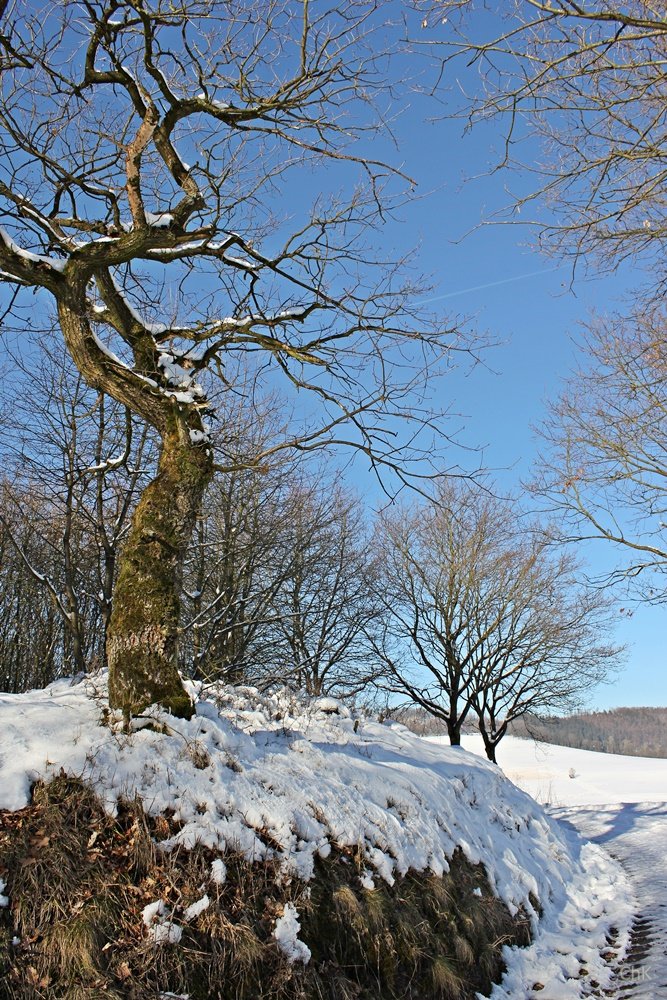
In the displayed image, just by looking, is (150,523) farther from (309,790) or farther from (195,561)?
(195,561)

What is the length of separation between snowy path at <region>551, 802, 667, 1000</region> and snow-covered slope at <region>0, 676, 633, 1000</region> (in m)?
0.27

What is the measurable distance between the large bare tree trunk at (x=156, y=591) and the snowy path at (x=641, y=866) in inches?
172

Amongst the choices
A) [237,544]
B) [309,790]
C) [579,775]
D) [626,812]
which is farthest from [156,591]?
[579,775]

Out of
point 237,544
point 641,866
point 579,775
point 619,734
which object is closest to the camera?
point 641,866

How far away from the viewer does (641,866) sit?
10508mm

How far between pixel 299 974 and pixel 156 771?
156 centimetres

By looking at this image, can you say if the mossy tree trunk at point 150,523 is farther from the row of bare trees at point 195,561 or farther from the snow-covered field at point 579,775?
the snow-covered field at point 579,775

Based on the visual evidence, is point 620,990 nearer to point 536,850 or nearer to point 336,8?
point 536,850

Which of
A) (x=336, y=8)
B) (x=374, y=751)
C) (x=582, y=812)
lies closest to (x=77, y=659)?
(x=374, y=751)

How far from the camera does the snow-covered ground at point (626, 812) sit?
19.6 feet

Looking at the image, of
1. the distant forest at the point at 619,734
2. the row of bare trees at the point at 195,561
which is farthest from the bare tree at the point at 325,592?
the distant forest at the point at 619,734

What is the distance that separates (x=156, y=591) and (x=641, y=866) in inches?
374

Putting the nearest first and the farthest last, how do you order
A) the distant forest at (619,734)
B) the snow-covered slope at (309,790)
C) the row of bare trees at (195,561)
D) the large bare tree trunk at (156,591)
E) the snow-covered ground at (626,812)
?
the snow-covered slope at (309,790) → the large bare tree trunk at (156,591) → the snow-covered ground at (626,812) → the row of bare trees at (195,561) → the distant forest at (619,734)

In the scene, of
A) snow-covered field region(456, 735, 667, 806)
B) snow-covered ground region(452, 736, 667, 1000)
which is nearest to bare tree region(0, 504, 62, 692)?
snow-covered ground region(452, 736, 667, 1000)
